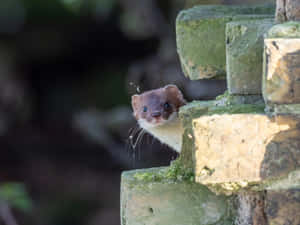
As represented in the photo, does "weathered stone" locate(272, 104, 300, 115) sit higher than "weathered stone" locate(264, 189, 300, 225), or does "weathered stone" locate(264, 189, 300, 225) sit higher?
"weathered stone" locate(272, 104, 300, 115)

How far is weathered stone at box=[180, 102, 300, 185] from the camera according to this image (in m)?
1.14

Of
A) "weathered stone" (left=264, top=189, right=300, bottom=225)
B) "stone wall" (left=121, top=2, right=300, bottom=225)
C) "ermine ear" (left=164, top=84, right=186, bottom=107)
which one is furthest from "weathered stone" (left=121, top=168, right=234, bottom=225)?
"ermine ear" (left=164, top=84, right=186, bottom=107)

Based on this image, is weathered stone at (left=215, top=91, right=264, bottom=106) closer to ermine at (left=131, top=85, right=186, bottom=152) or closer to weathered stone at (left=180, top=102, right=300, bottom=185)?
weathered stone at (left=180, top=102, right=300, bottom=185)

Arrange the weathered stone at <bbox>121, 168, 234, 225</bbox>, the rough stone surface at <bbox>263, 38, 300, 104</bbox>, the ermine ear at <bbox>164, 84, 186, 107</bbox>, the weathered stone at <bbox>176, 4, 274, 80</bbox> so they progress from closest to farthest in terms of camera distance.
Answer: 1. the rough stone surface at <bbox>263, 38, 300, 104</bbox>
2. the weathered stone at <bbox>121, 168, 234, 225</bbox>
3. the weathered stone at <bbox>176, 4, 274, 80</bbox>
4. the ermine ear at <bbox>164, 84, 186, 107</bbox>

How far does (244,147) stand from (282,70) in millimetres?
157

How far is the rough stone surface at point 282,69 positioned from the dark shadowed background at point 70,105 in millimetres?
3280

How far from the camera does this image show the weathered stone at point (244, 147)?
1.14 m

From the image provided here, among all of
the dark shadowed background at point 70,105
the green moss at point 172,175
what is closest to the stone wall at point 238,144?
the green moss at point 172,175

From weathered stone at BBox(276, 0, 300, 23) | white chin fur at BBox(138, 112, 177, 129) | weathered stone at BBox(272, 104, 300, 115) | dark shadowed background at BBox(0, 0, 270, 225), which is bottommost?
dark shadowed background at BBox(0, 0, 270, 225)

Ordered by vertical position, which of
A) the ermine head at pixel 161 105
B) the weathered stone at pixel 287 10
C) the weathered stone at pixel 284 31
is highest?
the weathered stone at pixel 287 10

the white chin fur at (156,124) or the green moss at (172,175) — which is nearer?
the green moss at (172,175)

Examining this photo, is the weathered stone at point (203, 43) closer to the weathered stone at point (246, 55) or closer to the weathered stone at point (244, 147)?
the weathered stone at point (246, 55)

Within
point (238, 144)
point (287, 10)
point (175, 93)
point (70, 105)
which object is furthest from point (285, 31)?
point (70, 105)

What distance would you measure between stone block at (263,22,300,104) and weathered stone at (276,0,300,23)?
4.5 inches
